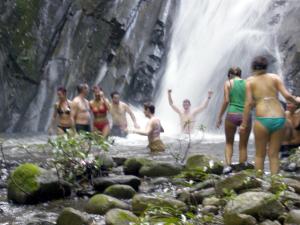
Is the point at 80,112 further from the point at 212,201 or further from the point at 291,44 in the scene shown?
the point at 291,44

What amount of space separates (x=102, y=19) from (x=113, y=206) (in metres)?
15.8

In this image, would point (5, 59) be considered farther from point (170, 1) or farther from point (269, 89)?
point (269, 89)

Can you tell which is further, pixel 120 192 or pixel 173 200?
pixel 120 192

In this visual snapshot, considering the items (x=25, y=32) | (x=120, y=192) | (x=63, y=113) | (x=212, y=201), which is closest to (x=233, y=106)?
(x=120, y=192)

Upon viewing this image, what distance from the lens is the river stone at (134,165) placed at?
845 cm

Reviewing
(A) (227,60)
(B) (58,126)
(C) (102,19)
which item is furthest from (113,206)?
(A) (227,60)

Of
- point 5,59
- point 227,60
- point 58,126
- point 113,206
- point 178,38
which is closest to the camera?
point 113,206

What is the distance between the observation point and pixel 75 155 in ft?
23.4

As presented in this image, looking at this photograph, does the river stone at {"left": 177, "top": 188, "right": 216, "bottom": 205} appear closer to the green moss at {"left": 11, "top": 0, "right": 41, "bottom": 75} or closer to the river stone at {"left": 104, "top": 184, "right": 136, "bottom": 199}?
the river stone at {"left": 104, "top": 184, "right": 136, "bottom": 199}

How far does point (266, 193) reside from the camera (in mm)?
5016

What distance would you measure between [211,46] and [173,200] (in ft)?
64.7

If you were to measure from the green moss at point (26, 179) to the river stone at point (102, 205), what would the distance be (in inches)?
36.1

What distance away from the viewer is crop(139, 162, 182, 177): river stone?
8.19 meters

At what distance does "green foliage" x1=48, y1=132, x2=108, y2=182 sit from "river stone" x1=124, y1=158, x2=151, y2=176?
43.0 inches
